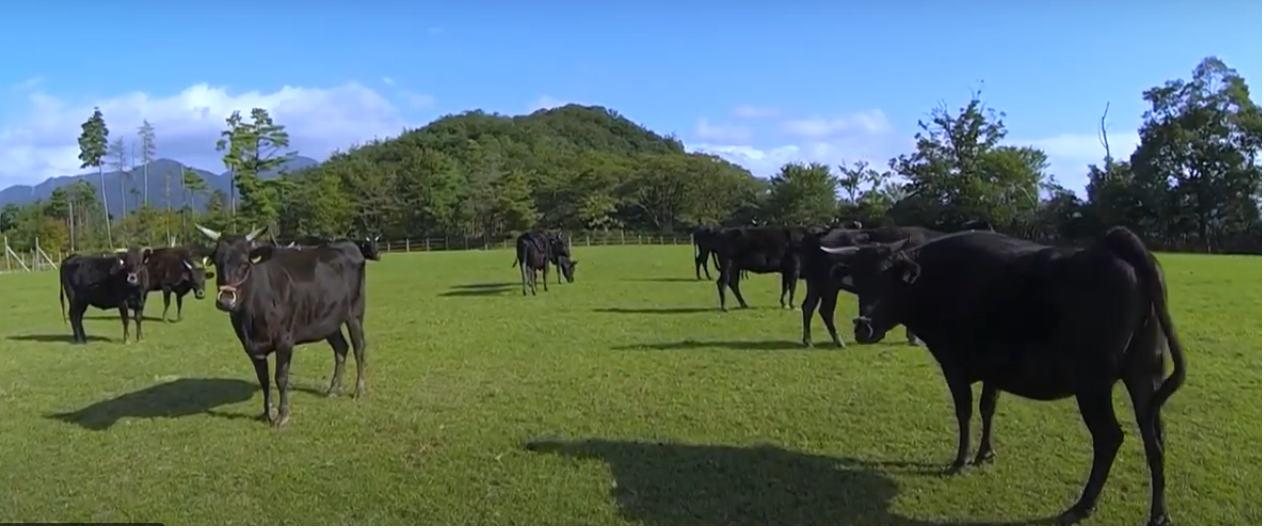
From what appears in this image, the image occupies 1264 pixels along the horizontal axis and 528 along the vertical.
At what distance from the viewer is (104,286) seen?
14.7 metres

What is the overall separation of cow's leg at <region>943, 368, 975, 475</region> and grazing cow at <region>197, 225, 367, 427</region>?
5635 millimetres

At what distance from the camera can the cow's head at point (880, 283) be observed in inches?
239

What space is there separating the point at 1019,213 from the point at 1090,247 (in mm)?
56652

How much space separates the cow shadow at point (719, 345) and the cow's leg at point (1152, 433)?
6344 mm

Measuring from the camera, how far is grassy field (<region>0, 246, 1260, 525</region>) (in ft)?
19.1

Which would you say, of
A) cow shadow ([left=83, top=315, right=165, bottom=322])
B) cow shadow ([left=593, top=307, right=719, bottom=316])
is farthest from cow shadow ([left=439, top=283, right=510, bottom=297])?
cow shadow ([left=83, top=315, right=165, bottom=322])

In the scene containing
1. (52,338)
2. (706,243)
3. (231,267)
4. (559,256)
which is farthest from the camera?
(559,256)

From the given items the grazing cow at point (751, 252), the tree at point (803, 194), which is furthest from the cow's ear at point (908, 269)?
the tree at point (803, 194)

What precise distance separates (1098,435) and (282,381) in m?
6.54

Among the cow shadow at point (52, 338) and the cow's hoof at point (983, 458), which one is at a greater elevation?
the cow's hoof at point (983, 458)

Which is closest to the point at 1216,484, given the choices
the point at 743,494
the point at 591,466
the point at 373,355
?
the point at 743,494

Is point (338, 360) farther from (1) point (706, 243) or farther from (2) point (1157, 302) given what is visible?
(1) point (706, 243)

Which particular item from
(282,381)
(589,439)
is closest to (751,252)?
(589,439)

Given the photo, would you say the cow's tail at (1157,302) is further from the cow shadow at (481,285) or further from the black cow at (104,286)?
the cow shadow at (481,285)
